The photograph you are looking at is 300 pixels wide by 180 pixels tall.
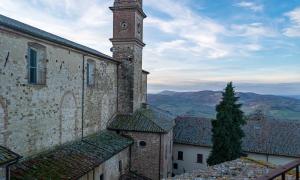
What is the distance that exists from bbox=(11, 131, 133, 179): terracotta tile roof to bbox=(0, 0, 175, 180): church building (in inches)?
1.5

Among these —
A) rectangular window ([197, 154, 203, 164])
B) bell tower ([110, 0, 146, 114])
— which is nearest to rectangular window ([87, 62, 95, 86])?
bell tower ([110, 0, 146, 114])

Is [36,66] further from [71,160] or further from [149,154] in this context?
[149,154]

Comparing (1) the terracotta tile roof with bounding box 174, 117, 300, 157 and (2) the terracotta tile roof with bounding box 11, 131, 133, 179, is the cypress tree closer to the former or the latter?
(1) the terracotta tile roof with bounding box 174, 117, 300, 157

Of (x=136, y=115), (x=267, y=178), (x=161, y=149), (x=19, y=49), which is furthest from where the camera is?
(x=136, y=115)

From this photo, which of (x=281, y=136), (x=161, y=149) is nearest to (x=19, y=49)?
(x=161, y=149)

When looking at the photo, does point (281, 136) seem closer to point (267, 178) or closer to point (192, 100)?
point (267, 178)

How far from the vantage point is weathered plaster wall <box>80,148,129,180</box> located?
14723 millimetres

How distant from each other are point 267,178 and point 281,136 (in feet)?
91.4

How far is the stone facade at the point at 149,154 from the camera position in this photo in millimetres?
20016

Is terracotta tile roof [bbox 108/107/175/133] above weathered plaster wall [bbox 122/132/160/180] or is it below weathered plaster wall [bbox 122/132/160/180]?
above

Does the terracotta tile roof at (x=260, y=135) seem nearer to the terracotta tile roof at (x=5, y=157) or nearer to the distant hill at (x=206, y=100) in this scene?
the terracotta tile roof at (x=5, y=157)

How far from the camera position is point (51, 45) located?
528 inches

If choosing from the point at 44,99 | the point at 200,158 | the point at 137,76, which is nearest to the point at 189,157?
the point at 200,158

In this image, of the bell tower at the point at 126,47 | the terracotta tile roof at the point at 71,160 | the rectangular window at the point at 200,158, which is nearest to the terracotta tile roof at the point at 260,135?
the rectangular window at the point at 200,158
